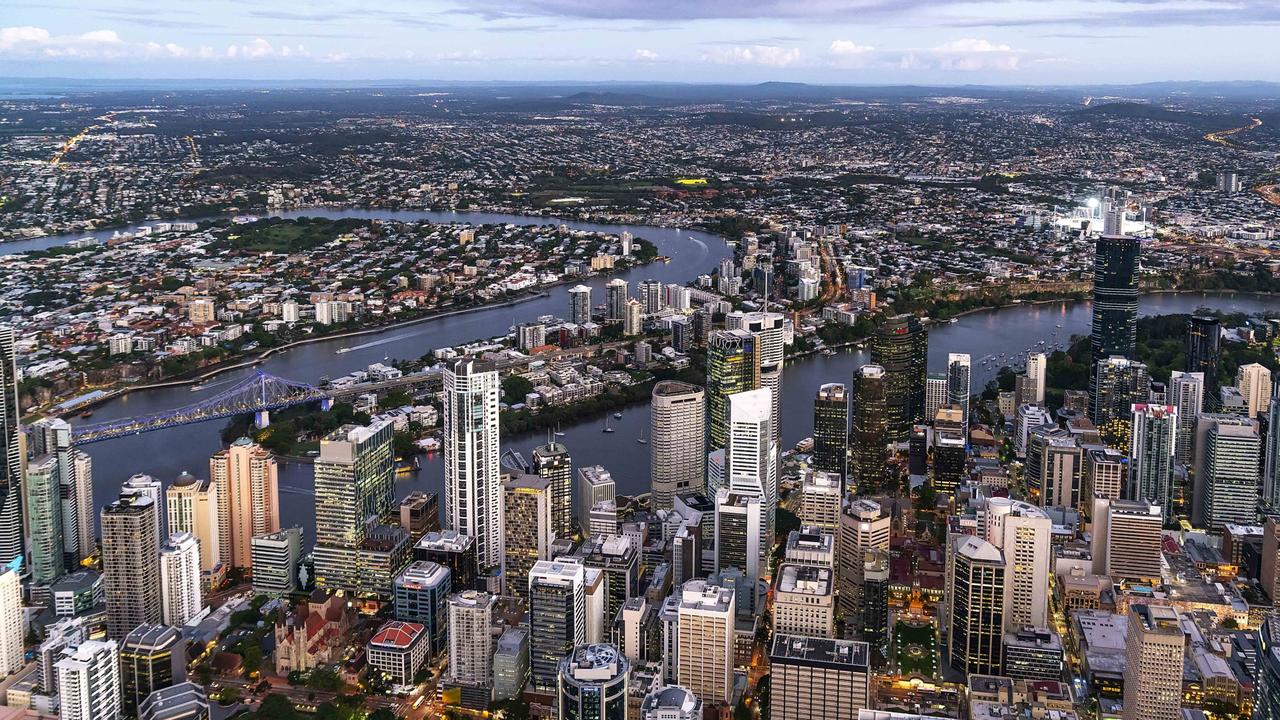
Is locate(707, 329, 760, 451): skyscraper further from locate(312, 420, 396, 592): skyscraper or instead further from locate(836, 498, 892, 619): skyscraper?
locate(312, 420, 396, 592): skyscraper

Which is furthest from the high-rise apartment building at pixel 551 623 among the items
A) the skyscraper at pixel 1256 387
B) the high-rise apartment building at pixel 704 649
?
the skyscraper at pixel 1256 387

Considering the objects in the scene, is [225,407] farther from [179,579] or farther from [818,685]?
[818,685]

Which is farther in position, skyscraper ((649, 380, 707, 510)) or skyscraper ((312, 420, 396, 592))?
skyscraper ((649, 380, 707, 510))

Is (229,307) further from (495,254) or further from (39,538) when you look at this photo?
(39,538)

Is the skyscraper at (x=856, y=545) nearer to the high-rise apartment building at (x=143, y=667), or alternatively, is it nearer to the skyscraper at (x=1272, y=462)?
the skyscraper at (x=1272, y=462)

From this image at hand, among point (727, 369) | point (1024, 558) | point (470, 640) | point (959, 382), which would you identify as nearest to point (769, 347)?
point (727, 369)

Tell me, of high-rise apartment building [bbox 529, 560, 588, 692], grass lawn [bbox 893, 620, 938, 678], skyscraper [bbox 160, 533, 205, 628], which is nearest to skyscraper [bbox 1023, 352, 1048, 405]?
grass lawn [bbox 893, 620, 938, 678]
